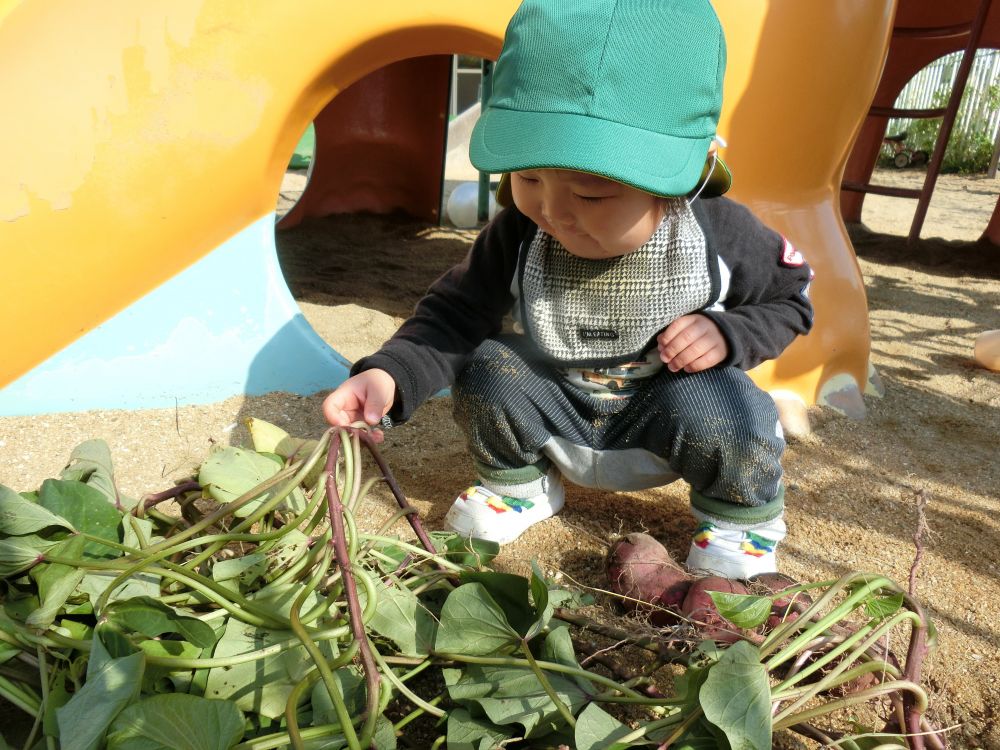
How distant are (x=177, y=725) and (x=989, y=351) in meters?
2.22

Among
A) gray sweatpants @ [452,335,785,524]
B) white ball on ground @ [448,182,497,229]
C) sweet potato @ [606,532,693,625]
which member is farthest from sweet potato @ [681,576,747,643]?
white ball on ground @ [448,182,497,229]

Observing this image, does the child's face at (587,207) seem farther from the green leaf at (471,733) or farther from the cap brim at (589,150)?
the green leaf at (471,733)

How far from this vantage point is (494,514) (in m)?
1.30

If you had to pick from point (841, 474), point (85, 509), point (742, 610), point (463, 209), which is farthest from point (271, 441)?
point (463, 209)

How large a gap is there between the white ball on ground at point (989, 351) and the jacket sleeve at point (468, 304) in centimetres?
155

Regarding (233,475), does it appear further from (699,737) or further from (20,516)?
(699,737)

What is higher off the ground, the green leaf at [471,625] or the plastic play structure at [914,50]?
the plastic play structure at [914,50]

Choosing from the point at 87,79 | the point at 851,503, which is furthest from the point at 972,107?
the point at 87,79

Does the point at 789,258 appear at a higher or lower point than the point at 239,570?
higher

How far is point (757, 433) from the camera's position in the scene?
3.78 ft

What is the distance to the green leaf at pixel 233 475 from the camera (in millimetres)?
1028

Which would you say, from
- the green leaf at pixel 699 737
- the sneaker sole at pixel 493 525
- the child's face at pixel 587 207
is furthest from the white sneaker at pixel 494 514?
the green leaf at pixel 699 737

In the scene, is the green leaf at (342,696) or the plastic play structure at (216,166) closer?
the green leaf at (342,696)

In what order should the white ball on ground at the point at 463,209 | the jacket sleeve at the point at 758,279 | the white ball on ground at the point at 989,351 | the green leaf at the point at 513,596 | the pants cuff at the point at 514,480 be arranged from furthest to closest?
1. the white ball on ground at the point at 463,209
2. the white ball on ground at the point at 989,351
3. the pants cuff at the point at 514,480
4. the jacket sleeve at the point at 758,279
5. the green leaf at the point at 513,596
